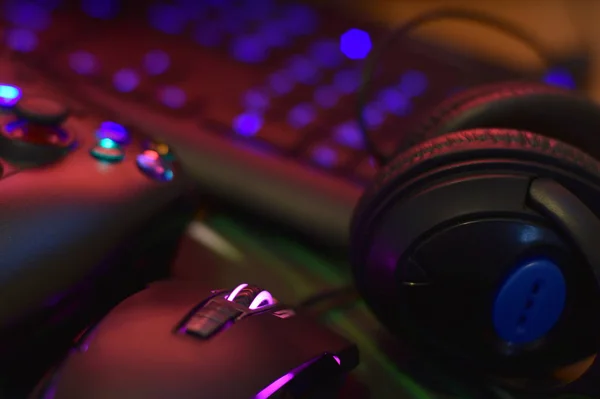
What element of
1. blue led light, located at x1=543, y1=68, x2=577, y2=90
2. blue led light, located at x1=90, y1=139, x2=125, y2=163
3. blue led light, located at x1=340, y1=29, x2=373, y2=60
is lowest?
blue led light, located at x1=90, y1=139, x2=125, y2=163

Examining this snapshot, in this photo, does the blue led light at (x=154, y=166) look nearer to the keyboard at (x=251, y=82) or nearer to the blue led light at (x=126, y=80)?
the keyboard at (x=251, y=82)

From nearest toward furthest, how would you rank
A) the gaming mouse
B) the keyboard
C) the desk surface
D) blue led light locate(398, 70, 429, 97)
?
the gaming mouse, the desk surface, the keyboard, blue led light locate(398, 70, 429, 97)

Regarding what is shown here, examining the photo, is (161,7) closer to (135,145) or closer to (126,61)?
(126,61)

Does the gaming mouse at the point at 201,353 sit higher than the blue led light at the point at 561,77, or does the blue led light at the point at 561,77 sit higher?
the blue led light at the point at 561,77

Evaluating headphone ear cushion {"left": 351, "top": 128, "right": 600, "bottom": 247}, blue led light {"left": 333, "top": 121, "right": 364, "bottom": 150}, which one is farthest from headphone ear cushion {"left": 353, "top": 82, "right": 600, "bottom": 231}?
blue led light {"left": 333, "top": 121, "right": 364, "bottom": 150}

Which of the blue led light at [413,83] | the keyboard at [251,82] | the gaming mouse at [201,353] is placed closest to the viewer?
Answer: the gaming mouse at [201,353]

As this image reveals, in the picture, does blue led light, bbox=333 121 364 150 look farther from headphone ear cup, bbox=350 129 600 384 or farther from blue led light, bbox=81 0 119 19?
blue led light, bbox=81 0 119 19

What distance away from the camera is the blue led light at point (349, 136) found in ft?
1.71

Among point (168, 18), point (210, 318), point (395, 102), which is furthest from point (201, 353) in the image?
point (168, 18)

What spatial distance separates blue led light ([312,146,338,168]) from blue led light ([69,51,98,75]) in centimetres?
22

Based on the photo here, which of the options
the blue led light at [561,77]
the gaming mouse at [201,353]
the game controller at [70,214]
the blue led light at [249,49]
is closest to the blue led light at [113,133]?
the game controller at [70,214]

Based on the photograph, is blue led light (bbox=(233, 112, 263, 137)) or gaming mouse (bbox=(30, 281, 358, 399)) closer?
gaming mouse (bbox=(30, 281, 358, 399))

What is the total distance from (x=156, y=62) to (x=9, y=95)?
20 centimetres

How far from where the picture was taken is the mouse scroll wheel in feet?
1.08
